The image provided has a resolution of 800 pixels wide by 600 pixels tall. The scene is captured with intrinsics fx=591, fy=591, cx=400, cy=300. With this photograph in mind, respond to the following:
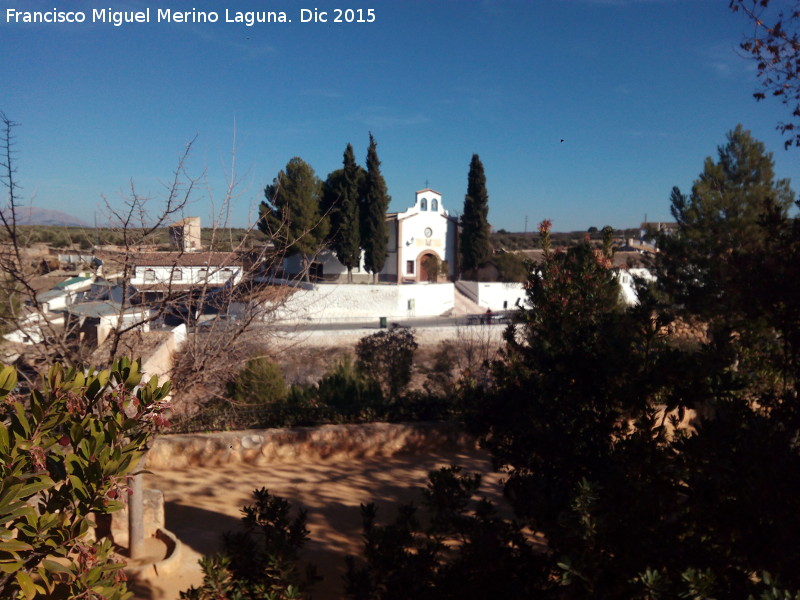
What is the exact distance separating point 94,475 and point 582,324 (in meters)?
3.68

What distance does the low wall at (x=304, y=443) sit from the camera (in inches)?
317

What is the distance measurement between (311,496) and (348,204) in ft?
80.7

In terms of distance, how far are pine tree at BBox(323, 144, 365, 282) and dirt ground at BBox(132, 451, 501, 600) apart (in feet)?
75.5

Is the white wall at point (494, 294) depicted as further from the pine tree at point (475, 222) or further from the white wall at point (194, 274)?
the white wall at point (194, 274)

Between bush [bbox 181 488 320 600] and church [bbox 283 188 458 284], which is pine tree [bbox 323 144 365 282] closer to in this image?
church [bbox 283 188 458 284]

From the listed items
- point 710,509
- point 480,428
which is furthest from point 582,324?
point 710,509

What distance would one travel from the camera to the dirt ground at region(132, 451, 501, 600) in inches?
212

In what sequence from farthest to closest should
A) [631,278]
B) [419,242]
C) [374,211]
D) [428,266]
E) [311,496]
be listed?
[419,242] < [428,266] < [374,211] < [631,278] < [311,496]

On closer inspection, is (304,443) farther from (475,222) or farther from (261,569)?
(475,222)

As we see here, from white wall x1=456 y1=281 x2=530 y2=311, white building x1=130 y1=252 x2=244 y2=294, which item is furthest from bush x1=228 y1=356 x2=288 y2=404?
white wall x1=456 y1=281 x2=530 y2=311

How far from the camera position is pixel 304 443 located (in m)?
8.42

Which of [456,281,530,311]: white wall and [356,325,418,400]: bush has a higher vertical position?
[456,281,530,311]: white wall

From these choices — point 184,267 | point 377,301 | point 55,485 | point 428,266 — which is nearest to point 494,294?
point 428,266

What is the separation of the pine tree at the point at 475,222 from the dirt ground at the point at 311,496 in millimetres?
29699
